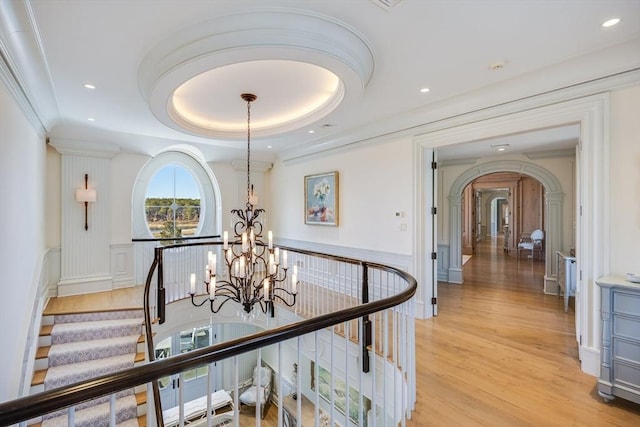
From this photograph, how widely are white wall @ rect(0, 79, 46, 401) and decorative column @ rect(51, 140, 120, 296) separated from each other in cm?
166

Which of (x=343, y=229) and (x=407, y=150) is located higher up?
(x=407, y=150)

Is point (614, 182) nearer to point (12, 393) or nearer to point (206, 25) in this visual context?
point (206, 25)

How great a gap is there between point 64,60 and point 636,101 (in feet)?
16.5

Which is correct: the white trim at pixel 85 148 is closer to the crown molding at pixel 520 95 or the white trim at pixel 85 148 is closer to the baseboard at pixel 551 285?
the crown molding at pixel 520 95

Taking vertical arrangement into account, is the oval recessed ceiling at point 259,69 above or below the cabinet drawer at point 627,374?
above

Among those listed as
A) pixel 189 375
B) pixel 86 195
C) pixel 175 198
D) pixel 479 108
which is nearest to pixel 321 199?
pixel 479 108

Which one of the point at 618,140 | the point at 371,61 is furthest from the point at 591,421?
the point at 371,61

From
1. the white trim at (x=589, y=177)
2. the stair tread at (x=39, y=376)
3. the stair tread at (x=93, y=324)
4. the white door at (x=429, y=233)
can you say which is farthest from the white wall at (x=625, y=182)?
the stair tread at (x=39, y=376)

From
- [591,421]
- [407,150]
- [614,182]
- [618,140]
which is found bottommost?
[591,421]

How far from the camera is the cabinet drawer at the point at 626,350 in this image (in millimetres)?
2252

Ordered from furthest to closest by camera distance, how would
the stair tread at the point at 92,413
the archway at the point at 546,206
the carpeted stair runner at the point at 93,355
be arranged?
the archway at the point at 546,206
the carpeted stair runner at the point at 93,355
the stair tread at the point at 92,413

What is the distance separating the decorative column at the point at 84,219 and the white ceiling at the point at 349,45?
1.73m

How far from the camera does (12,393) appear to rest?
2.50 m

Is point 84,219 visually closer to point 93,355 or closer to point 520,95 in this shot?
point 93,355
